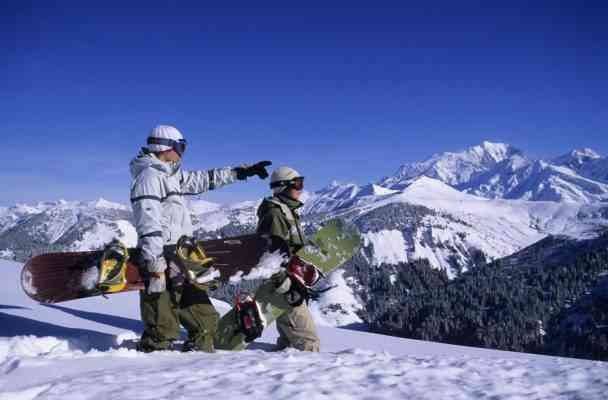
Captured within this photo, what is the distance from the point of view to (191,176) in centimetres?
862

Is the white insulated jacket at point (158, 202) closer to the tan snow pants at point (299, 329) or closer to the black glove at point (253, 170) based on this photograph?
the black glove at point (253, 170)

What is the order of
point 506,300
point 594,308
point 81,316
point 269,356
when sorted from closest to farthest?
point 269,356 → point 81,316 → point 594,308 → point 506,300

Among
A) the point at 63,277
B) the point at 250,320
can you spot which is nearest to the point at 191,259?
the point at 250,320

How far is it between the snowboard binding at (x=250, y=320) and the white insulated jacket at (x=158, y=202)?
5.15 feet

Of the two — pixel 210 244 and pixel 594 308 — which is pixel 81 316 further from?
pixel 594 308

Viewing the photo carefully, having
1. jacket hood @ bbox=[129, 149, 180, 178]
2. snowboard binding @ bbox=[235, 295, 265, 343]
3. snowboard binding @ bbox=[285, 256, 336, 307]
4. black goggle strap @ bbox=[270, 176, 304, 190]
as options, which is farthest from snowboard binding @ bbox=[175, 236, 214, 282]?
black goggle strap @ bbox=[270, 176, 304, 190]

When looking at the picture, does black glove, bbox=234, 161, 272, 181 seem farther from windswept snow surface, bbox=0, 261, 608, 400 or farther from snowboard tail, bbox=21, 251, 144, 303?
windswept snow surface, bbox=0, 261, 608, 400

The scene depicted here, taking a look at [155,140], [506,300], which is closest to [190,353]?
[155,140]

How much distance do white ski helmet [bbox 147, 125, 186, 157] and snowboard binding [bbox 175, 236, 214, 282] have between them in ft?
4.89

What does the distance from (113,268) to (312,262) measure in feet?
12.4

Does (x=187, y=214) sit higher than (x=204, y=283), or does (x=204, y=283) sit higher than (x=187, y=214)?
(x=187, y=214)

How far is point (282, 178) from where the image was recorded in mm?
8445

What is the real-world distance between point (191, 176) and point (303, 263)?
2585mm

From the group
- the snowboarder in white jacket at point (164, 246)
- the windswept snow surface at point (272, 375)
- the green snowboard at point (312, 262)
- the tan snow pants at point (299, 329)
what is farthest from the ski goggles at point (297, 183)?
the windswept snow surface at point (272, 375)
